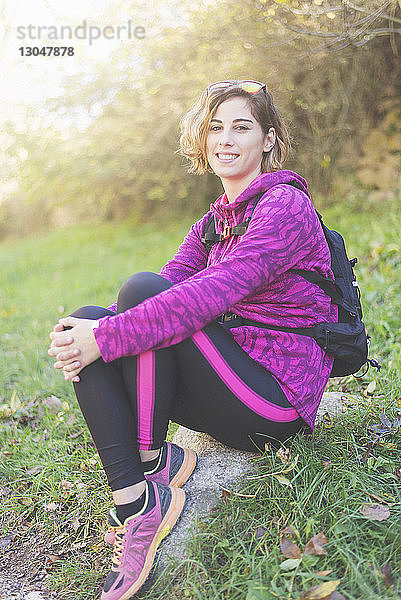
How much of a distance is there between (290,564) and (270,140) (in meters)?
1.41

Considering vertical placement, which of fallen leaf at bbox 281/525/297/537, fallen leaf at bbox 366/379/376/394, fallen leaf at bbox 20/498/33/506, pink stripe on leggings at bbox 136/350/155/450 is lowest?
fallen leaf at bbox 20/498/33/506

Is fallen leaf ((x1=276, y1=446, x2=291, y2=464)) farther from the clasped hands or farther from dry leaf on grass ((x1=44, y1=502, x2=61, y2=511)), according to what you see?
dry leaf on grass ((x1=44, y1=502, x2=61, y2=511))

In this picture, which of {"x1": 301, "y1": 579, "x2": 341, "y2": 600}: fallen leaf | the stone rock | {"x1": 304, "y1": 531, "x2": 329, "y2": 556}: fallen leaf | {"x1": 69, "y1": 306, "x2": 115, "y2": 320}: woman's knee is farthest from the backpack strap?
{"x1": 301, "y1": 579, "x2": 341, "y2": 600}: fallen leaf

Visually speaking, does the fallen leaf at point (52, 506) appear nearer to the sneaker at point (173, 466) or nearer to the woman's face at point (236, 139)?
the sneaker at point (173, 466)

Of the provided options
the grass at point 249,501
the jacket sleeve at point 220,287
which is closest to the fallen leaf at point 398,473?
the grass at point 249,501

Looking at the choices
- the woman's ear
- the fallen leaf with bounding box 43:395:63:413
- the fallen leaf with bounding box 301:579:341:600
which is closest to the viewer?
the fallen leaf with bounding box 301:579:341:600

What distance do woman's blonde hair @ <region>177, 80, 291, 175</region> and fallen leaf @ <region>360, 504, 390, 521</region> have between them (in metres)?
1.19

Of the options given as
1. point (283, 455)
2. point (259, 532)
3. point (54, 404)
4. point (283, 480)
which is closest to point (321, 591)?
point (259, 532)

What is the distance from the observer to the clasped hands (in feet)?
5.64

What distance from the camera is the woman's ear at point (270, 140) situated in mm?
2107

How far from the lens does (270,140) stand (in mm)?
2113

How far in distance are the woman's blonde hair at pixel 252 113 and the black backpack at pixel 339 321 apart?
0.83ft

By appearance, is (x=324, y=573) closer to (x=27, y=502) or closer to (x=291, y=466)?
(x=291, y=466)

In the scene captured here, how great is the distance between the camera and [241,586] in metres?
1.64
